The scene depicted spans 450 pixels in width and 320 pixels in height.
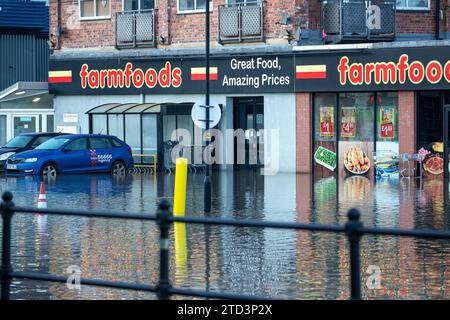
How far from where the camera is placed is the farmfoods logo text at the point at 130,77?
41.9 meters

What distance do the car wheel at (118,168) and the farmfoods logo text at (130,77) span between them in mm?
4973

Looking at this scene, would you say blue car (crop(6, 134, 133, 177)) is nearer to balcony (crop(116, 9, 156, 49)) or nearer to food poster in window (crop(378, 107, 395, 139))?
balcony (crop(116, 9, 156, 49))

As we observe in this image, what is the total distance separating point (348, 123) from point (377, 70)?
2.19 m

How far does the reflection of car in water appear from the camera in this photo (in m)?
37.7

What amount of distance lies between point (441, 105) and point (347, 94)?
3.51 m

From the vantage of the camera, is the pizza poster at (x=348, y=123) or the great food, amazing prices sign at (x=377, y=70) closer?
the great food, amazing prices sign at (x=377, y=70)

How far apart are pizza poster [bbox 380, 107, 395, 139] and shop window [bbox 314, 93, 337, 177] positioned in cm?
181

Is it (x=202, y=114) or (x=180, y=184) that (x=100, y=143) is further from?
(x=180, y=184)

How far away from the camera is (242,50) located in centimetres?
4016

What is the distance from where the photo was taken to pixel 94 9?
144ft

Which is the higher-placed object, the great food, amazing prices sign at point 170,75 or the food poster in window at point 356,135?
the great food, amazing prices sign at point 170,75

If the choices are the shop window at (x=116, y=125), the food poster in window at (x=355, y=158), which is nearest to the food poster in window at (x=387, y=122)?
the food poster in window at (x=355, y=158)

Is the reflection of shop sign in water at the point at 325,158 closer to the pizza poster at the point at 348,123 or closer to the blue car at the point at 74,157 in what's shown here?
the pizza poster at the point at 348,123
